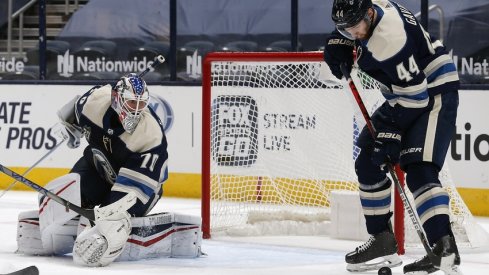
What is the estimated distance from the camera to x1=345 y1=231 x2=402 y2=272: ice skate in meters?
4.56

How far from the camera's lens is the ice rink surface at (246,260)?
465 centimetres

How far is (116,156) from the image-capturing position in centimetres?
496

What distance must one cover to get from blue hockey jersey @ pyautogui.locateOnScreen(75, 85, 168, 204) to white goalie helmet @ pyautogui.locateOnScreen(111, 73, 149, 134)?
0.24 feet

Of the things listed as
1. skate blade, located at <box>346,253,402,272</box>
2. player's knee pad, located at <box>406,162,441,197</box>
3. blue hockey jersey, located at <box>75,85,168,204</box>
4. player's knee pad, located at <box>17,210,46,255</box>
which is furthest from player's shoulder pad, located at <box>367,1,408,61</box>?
player's knee pad, located at <box>17,210,46,255</box>

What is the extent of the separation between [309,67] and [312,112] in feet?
0.85

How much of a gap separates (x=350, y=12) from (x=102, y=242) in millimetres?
1321

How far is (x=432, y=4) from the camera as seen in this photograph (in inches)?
277

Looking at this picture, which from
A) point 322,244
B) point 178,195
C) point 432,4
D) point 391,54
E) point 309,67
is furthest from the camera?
point 178,195

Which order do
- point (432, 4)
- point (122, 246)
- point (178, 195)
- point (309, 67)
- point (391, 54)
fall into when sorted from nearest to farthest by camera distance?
point (391, 54) < point (122, 246) < point (309, 67) < point (432, 4) < point (178, 195)

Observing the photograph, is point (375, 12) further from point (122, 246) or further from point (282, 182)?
point (282, 182)

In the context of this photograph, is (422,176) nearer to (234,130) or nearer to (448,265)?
(448,265)

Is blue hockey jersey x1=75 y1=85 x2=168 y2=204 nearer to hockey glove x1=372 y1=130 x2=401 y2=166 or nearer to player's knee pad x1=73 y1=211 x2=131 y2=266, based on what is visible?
player's knee pad x1=73 y1=211 x2=131 y2=266

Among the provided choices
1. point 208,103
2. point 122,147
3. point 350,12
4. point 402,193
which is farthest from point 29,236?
point 350,12

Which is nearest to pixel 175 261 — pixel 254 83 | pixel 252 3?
pixel 254 83
